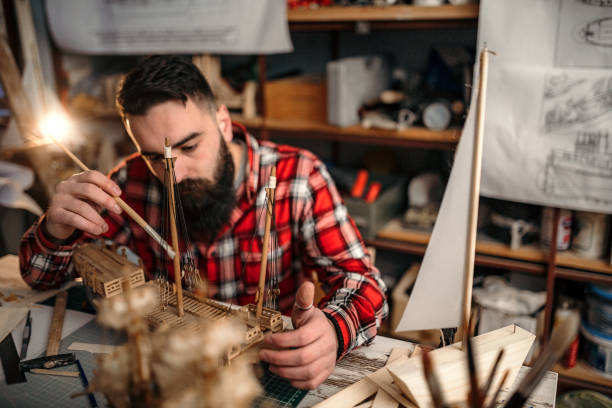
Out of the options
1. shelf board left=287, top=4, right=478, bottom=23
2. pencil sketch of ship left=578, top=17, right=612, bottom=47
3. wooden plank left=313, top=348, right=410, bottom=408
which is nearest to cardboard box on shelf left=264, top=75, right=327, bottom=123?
shelf board left=287, top=4, right=478, bottom=23

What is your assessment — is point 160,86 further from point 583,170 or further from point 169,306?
point 583,170

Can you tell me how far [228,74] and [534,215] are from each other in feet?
5.19

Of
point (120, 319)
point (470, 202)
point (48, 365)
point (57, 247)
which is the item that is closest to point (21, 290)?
point (57, 247)

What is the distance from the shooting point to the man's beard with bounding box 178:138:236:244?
1199 mm

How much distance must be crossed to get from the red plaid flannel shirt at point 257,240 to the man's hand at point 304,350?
0.33 meters

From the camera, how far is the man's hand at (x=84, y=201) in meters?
0.93

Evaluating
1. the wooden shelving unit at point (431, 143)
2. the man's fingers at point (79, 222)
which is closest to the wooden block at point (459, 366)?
the man's fingers at point (79, 222)

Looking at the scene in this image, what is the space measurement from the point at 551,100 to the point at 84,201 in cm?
144

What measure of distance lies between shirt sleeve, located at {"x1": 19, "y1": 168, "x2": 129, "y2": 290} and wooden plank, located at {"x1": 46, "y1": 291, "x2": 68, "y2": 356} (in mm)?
51

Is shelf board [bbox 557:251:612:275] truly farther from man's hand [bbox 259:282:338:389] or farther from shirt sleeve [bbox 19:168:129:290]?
shirt sleeve [bbox 19:168:129:290]

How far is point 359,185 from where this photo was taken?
6.63ft

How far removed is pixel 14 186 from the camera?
2205 mm

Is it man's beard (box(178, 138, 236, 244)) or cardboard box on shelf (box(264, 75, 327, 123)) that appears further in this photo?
cardboard box on shelf (box(264, 75, 327, 123))

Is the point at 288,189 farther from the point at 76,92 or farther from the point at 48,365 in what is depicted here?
the point at 76,92
